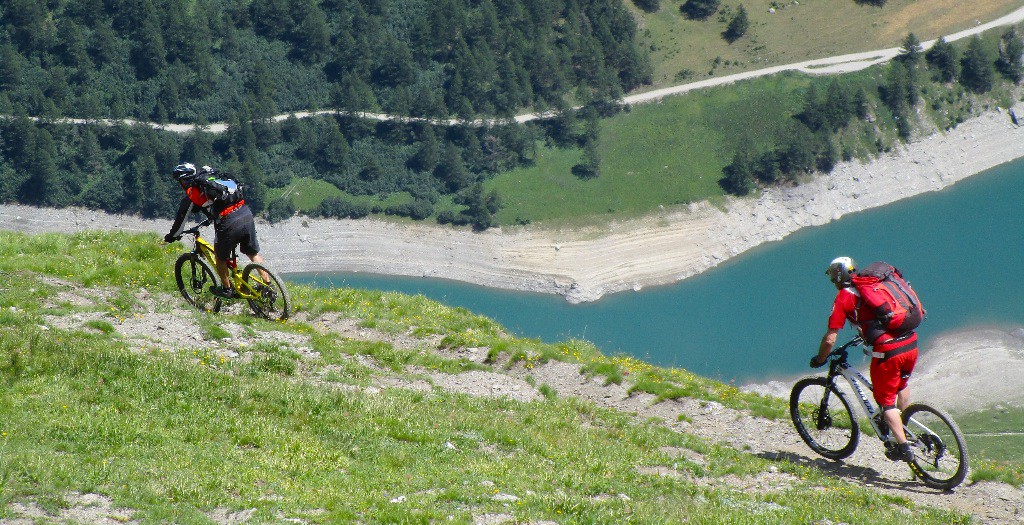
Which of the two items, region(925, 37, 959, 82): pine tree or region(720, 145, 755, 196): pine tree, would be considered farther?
region(925, 37, 959, 82): pine tree

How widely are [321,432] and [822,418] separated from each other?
9617mm

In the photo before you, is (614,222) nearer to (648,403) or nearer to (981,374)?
(981,374)

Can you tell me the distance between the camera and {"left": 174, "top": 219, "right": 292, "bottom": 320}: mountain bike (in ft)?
72.8

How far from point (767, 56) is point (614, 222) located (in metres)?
40.6

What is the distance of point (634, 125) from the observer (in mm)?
133625

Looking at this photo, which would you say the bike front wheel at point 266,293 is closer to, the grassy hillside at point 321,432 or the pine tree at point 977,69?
the grassy hillside at point 321,432

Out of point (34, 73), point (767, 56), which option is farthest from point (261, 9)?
point (767, 56)

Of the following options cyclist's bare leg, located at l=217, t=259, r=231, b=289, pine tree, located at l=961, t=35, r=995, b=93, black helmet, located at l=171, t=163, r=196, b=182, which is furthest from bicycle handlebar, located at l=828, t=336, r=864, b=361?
pine tree, located at l=961, t=35, r=995, b=93

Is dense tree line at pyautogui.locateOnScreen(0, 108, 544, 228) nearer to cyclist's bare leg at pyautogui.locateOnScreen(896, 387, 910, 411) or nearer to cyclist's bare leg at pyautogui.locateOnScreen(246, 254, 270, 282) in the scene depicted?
cyclist's bare leg at pyautogui.locateOnScreen(246, 254, 270, 282)

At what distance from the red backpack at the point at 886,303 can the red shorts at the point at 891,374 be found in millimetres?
415

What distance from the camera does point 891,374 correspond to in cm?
1650

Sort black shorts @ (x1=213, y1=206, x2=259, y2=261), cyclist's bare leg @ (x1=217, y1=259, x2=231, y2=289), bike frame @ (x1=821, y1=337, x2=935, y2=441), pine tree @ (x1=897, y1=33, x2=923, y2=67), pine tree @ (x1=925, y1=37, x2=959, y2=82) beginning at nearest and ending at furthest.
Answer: bike frame @ (x1=821, y1=337, x2=935, y2=441) → black shorts @ (x1=213, y1=206, x2=259, y2=261) → cyclist's bare leg @ (x1=217, y1=259, x2=231, y2=289) → pine tree @ (x1=897, y1=33, x2=923, y2=67) → pine tree @ (x1=925, y1=37, x2=959, y2=82)

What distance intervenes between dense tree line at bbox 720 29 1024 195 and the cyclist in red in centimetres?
10782

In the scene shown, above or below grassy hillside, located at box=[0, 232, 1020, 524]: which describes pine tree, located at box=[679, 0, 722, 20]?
above
